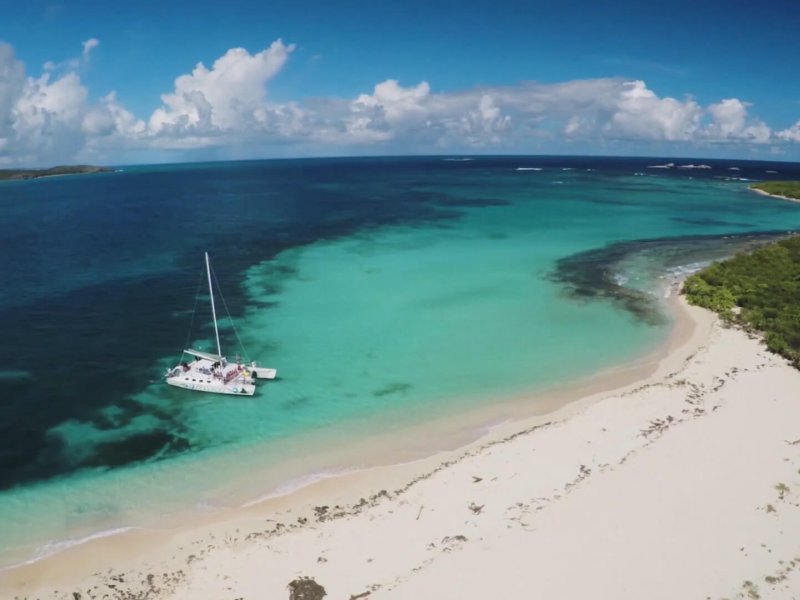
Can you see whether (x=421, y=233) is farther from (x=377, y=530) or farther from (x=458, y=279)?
(x=377, y=530)

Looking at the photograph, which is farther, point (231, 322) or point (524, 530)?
point (231, 322)

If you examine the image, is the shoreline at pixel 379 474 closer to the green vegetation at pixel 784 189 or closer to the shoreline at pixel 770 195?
the shoreline at pixel 770 195

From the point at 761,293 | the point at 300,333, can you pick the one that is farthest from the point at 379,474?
the point at 761,293

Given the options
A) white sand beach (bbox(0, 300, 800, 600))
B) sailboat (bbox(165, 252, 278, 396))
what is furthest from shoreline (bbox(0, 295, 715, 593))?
sailboat (bbox(165, 252, 278, 396))

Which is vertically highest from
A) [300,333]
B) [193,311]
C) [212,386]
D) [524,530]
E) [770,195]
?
[770,195]

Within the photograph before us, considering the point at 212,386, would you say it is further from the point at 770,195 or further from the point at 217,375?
the point at 770,195

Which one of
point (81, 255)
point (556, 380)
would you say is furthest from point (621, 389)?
point (81, 255)

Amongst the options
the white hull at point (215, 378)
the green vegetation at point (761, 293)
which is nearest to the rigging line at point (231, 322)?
the white hull at point (215, 378)
